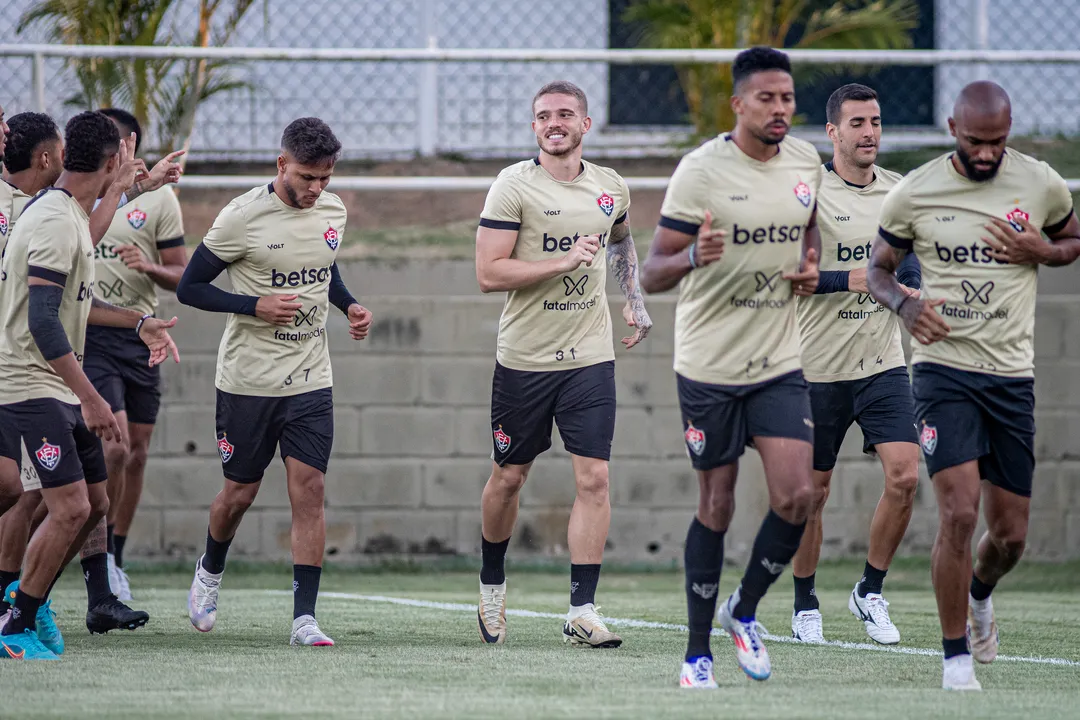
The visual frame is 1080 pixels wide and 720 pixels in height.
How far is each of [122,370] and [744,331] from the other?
4.61m

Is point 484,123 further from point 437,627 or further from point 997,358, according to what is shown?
point 997,358

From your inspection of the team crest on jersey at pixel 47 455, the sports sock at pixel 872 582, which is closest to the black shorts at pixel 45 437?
the team crest on jersey at pixel 47 455

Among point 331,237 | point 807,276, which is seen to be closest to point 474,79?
point 331,237

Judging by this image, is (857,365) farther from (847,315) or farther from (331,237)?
(331,237)

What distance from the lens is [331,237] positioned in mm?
6816

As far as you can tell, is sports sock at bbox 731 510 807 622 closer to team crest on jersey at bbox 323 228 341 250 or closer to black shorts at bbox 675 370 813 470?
black shorts at bbox 675 370 813 470

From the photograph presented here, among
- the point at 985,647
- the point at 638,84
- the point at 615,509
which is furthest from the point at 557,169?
the point at 638,84

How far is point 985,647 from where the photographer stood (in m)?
5.93

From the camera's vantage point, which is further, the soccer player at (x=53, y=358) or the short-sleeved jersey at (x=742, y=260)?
the soccer player at (x=53, y=358)

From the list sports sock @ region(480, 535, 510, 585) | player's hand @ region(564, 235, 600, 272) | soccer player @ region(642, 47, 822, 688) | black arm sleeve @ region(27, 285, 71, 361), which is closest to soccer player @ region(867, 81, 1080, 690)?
soccer player @ region(642, 47, 822, 688)

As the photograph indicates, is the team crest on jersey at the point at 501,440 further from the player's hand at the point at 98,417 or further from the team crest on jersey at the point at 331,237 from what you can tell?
the player's hand at the point at 98,417

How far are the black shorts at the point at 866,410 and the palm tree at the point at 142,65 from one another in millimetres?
6576

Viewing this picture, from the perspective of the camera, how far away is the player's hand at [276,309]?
6543 millimetres

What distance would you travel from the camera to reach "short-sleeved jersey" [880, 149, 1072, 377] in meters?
5.36
